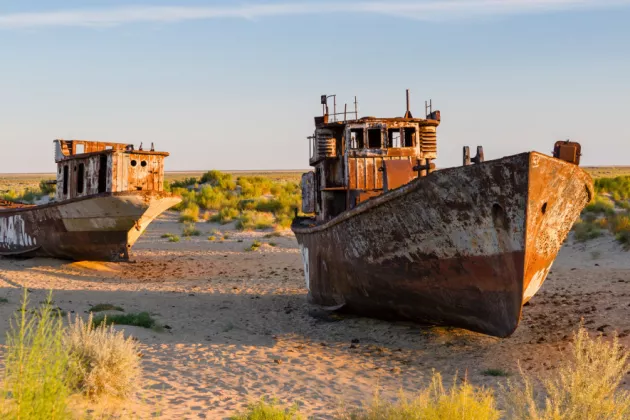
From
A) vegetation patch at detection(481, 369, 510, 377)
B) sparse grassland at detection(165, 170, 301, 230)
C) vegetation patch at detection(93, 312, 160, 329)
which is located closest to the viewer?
vegetation patch at detection(481, 369, 510, 377)

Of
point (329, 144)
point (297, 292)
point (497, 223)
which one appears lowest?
point (297, 292)

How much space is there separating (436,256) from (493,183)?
54.8 inches

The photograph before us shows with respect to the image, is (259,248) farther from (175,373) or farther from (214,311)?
(175,373)

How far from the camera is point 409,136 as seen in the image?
1084 centimetres

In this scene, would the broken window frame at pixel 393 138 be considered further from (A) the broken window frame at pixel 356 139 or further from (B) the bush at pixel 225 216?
(B) the bush at pixel 225 216

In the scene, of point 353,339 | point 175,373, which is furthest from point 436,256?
point 175,373

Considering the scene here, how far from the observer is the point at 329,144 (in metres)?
11.0

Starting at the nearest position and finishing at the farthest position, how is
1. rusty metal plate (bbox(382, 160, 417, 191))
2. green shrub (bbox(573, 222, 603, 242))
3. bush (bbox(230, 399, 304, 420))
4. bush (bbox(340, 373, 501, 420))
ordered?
bush (bbox(340, 373, 501, 420)), bush (bbox(230, 399, 304, 420)), rusty metal plate (bbox(382, 160, 417, 191)), green shrub (bbox(573, 222, 603, 242))

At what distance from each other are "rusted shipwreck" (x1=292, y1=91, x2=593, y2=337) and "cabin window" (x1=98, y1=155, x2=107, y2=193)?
8.85 m

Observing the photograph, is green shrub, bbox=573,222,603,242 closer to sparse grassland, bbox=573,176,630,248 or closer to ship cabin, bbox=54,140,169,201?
sparse grassland, bbox=573,176,630,248

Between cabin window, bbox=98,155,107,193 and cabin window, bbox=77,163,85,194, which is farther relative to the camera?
cabin window, bbox=77,163,85,194

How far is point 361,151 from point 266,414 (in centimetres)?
646

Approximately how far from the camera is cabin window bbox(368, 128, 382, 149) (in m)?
10.7

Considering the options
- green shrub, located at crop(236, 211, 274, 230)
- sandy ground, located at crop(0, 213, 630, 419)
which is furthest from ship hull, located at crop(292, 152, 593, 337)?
green shrub, located at crop(236, 211, 274, 230)
